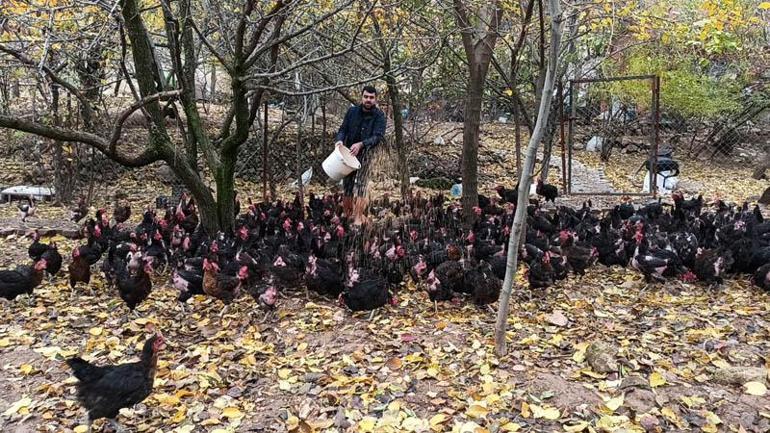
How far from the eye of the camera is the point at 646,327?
4676 mm

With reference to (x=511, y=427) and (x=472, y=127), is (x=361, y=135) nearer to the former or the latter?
(x=472, y=127)

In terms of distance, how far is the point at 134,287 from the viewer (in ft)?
16.7

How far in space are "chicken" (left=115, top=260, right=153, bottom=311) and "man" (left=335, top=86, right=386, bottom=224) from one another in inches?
109

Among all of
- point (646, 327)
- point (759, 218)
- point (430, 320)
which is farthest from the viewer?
point (759, 218)

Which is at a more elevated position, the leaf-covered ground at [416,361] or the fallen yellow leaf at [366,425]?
the leaf-covered ground at [416,361]

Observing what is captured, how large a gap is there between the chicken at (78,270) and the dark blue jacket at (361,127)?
10.5 feet

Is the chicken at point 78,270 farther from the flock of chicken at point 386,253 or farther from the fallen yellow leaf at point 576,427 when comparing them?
the fallen yellow leaf at point 576,427

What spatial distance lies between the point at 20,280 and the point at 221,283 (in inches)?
74.5

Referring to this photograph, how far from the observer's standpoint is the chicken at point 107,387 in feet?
10.9

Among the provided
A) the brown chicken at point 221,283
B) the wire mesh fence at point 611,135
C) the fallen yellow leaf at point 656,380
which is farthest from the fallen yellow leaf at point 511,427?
the wire mesh fence at point 611,135

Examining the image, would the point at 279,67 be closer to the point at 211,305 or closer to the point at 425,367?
the point at 211,305

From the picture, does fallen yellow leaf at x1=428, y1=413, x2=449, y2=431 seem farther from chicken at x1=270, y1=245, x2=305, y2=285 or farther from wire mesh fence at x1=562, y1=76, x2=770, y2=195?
wire mesh fence at x1=562, y1=76, x2=770, y2=195

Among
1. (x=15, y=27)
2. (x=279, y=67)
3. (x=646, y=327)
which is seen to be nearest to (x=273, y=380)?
(x=646, y=327)

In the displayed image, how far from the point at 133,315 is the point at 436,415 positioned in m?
3.14
